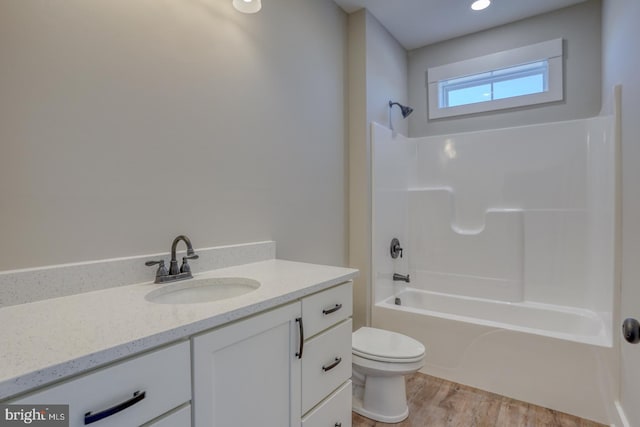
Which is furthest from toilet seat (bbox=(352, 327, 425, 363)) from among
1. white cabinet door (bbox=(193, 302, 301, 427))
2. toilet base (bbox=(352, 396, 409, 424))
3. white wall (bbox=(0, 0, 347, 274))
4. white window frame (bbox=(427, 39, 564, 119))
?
white window frame (bbox=(427, 39, 564, 119))

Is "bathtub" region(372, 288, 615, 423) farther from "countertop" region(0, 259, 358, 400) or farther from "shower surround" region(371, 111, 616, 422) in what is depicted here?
"countertop" region(0, 259, 358, 400)

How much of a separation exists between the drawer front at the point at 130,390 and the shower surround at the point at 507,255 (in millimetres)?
1895

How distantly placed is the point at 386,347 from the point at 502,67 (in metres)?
2.51

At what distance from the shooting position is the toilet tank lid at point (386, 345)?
1.79 meters

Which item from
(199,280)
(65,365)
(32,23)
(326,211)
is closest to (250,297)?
(199,280)

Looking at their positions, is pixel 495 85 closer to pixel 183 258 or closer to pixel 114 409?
pixel 183 258

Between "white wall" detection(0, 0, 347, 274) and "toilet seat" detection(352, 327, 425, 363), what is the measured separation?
23.8 inches

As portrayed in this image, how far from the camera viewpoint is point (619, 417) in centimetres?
→ 165

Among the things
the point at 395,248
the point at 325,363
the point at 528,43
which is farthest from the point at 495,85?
the point at 325,363

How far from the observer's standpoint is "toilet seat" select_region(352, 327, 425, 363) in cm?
177

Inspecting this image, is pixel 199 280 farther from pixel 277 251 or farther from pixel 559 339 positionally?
pixel 559 339

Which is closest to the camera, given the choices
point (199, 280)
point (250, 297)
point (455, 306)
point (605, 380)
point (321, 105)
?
point (250, 297)

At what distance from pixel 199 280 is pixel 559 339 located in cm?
206

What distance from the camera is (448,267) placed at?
2.94 metres
